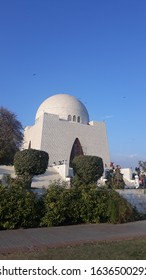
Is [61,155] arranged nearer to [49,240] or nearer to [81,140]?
[81,140]

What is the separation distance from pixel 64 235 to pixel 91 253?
2283 millimetres

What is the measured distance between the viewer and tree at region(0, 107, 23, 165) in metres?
27.2

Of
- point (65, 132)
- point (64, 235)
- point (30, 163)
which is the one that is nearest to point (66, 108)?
point (65, 132)

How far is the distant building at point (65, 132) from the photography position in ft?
117

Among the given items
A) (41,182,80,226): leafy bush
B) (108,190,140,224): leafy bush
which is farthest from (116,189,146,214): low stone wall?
(41,182,80,226): leafy bush

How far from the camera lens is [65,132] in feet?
121

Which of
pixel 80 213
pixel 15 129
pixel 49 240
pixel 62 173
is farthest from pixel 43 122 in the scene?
pixel 49 240

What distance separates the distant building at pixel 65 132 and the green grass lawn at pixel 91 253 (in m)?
27.7

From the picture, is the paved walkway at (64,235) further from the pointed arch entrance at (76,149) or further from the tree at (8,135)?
the pointed arch entrance at (76,149)

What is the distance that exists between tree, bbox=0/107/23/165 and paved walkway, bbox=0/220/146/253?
19.0 meters

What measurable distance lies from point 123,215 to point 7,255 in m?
4.90

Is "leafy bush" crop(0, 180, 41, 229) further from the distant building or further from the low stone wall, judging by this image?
the distant building

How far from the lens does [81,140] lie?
3822cm

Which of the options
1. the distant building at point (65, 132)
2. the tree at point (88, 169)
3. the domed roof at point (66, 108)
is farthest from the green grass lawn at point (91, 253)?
the domed roof at point (66, 108)
